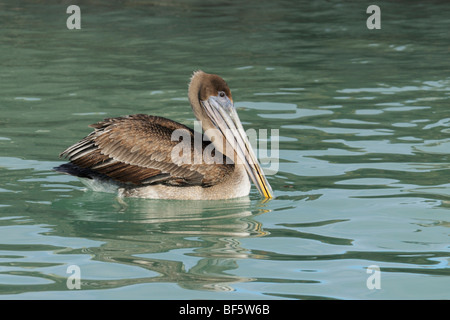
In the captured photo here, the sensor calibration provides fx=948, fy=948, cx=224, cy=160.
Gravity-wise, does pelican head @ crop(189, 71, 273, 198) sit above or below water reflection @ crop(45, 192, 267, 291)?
above

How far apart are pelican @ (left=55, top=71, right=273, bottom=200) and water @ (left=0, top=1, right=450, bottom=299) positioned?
0.46 ft

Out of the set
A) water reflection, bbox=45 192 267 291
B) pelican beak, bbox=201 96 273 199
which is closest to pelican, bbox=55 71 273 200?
pelican beak, bbox=201 96 273 199

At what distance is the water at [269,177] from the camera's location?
5930mm

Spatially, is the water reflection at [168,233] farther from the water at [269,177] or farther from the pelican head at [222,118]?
the pelican head at [222,118]

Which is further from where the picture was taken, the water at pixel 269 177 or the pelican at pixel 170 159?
the pelican at pixel 170 159

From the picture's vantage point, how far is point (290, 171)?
340 inches

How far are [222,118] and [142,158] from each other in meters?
0.76

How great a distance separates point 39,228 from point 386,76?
6.88 meters

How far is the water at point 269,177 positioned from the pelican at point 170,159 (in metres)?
0.14

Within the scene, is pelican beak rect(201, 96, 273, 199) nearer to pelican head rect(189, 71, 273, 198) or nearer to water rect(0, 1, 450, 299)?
pelican head rect(189, 71, 273, 198)

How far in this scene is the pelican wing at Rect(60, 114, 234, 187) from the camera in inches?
308

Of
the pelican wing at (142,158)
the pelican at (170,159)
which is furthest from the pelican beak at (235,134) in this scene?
the pelican wing at (142,158)

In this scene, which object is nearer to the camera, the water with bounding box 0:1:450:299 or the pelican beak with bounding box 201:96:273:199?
the water with bounding box 0:1:450:299
